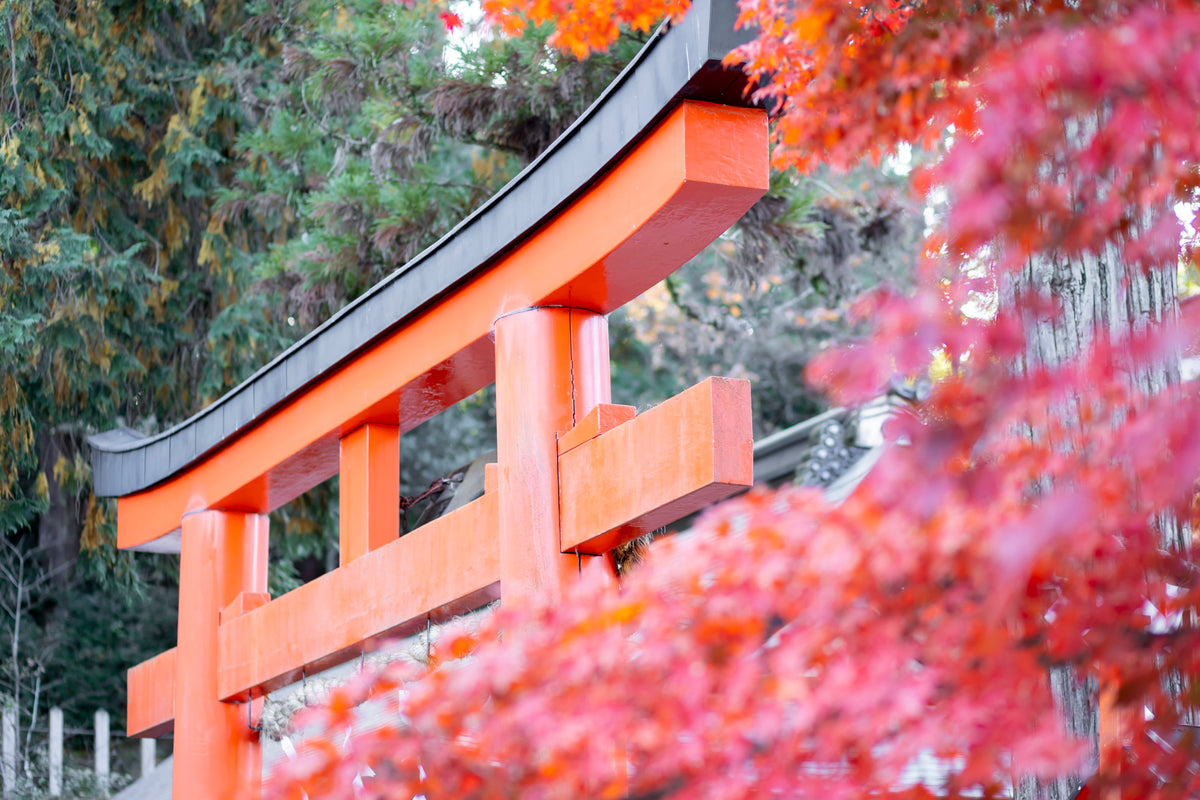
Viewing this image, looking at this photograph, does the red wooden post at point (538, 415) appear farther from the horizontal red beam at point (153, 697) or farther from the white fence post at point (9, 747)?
the white fence post at point (9, 747)

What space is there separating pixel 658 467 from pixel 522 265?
868mm

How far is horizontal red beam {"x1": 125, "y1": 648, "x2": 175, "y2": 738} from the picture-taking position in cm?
547

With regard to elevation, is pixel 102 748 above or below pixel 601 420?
below

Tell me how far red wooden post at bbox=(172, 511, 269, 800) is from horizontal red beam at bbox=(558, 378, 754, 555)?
227 centimetres

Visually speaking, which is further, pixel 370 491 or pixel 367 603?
pixel 370 491

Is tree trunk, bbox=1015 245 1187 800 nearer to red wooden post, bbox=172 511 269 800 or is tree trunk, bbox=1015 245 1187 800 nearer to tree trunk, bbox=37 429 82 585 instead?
red wooden post, bbox=172 511 269 800

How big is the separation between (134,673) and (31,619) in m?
5.67

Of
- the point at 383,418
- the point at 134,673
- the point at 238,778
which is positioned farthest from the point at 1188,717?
the point at 134,673

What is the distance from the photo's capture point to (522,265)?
3629 millimetres

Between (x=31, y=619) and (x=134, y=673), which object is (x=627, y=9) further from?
(x=31, y=619)

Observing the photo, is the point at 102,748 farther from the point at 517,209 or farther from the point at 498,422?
the point at 517,209

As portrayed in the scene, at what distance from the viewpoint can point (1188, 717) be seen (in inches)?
116

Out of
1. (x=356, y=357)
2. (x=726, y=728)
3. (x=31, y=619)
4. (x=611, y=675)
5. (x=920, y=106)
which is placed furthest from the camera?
(x=31, y=619)

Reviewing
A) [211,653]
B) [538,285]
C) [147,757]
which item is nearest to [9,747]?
[147,757]
